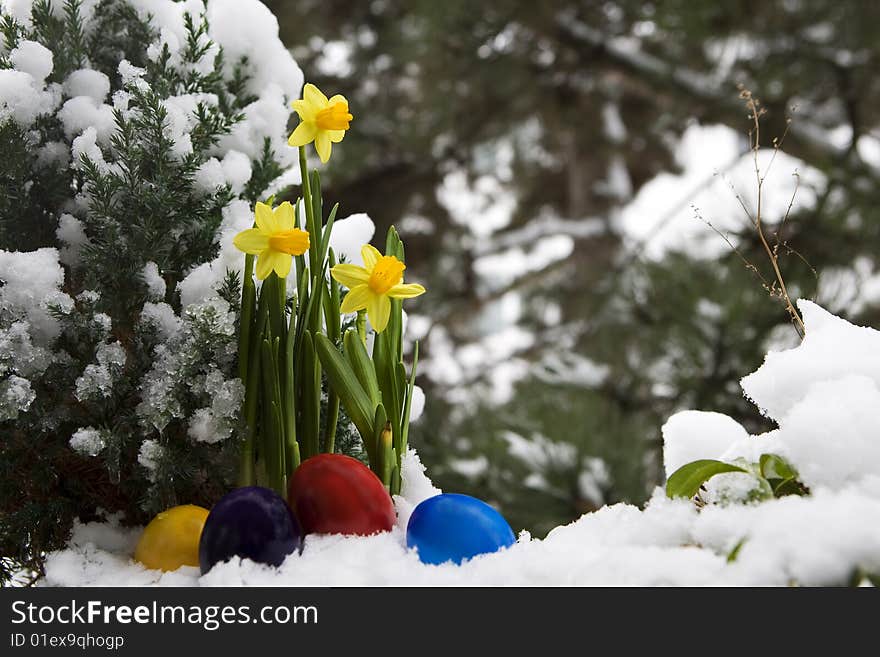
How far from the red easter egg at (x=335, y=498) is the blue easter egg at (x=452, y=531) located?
0.03 metres

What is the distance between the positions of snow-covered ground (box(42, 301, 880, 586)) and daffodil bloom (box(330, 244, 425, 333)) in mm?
165

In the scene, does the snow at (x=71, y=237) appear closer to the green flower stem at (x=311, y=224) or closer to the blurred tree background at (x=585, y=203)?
the green flower stem at (x=311, y=224)

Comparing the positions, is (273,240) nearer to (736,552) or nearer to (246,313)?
(246,313)

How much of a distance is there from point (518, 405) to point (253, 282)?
146 centimetres

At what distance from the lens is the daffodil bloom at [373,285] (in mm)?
551

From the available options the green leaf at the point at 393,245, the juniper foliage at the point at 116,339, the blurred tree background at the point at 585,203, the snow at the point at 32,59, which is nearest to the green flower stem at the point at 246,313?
the juniper foliage at the point at 116,339

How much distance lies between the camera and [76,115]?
1.89 ft

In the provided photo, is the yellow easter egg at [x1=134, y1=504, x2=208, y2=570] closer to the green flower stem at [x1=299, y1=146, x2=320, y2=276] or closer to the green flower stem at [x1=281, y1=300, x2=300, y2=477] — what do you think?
the green flower stem at [x1=281, y1=300, x2=300, y2=477]

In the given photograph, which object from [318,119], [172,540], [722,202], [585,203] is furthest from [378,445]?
[585,203]

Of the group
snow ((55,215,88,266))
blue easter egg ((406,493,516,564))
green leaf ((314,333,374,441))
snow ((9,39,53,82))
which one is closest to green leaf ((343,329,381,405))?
green leaf ((314,333,374,441))

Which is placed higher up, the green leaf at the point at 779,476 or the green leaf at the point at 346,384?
the green leaf at the point at 346,384

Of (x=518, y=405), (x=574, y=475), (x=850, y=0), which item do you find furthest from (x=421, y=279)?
(x=850, y=0)

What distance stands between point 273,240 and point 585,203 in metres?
2.51
